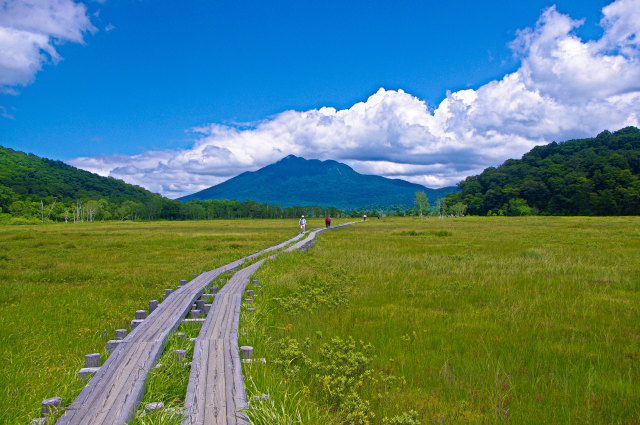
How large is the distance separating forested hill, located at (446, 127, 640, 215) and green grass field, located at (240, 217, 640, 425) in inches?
4366

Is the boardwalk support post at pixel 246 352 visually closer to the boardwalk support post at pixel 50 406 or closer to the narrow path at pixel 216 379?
the narrow path at pixel 216 379

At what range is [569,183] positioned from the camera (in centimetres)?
11281

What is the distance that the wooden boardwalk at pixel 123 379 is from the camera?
345cm

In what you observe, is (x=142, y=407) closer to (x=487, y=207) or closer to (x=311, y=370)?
(x=311, y=370)

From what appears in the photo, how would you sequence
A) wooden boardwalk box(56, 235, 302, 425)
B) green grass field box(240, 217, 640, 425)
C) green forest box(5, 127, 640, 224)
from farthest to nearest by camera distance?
1. green forest box(5, 127, 640, 224)
2. green grass field box(240, 217, 640, 425)
3. wooden boardwalk box(56, 235, 302, 425)

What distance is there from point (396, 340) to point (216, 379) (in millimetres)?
3691

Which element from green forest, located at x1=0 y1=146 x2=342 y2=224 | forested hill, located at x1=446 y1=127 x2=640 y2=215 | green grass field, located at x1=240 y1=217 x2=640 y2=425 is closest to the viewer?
green grass field, located at x1=240 y1=217 x2=640 y2=425

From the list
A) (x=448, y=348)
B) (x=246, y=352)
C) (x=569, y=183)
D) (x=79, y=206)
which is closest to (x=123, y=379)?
(x=246, y=352)

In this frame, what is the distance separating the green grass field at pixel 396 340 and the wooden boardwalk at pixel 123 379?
37 centimetres

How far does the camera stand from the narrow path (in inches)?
137

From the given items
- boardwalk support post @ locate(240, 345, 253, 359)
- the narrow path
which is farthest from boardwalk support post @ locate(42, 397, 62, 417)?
boardwalk support post @ locate(240, 345, 253, 359)

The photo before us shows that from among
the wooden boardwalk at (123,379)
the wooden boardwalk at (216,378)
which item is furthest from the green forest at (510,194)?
the wooden boardwalk at (216,378)

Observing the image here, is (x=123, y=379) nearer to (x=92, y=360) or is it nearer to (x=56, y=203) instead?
(x=92, y=360)

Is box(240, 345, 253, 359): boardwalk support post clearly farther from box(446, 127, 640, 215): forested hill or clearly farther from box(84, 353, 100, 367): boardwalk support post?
box(446, 127, 640, 215): forested hill
